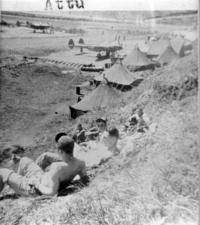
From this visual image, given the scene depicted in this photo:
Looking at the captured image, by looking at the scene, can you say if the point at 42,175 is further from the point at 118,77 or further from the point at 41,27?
the point at 41,27

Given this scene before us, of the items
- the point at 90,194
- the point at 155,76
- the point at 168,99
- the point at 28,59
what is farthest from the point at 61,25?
the point at 90,194

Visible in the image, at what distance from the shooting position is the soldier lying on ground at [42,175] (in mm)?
3285

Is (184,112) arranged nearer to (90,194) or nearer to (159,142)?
(159,142)

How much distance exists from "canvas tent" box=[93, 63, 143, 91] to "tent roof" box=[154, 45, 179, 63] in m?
0.35

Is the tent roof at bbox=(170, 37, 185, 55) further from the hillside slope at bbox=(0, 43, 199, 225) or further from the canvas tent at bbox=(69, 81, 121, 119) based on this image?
the canvas tent at bbox=(69, 81, 121, 119)

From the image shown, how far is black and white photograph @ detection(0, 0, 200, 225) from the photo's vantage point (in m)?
3.31

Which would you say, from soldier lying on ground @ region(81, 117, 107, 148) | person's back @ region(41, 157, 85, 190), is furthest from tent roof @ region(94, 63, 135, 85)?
person's back @ region(41, 157, 85, 190)

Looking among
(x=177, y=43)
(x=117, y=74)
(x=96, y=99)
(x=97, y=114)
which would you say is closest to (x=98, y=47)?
(x=117, y=74)

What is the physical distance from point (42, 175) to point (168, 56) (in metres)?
1.78

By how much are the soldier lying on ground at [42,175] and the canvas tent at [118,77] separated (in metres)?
0.76

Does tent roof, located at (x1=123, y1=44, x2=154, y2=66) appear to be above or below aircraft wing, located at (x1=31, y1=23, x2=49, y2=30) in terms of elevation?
below

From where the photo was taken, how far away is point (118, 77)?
3.59 metres

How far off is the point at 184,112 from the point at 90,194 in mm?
1304

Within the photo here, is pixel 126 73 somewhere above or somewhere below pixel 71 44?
below
